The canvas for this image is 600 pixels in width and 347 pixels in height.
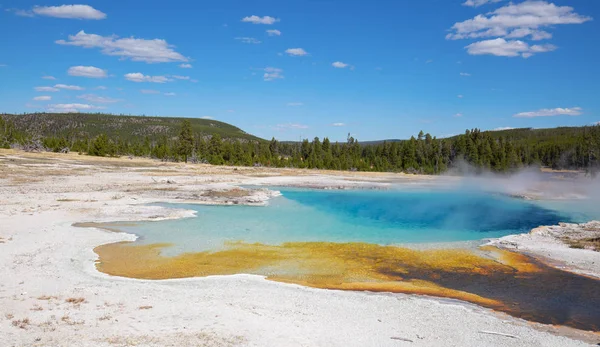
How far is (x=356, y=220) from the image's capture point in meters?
30.1

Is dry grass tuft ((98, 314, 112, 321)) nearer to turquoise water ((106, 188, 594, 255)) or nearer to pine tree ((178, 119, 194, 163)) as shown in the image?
turquoise water ((106, 188, 594, 255))

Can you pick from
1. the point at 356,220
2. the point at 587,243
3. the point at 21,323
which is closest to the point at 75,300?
the point at 21,323

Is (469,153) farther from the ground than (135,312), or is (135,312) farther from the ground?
(469,153)

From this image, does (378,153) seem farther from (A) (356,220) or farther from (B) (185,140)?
(A) (356,220)

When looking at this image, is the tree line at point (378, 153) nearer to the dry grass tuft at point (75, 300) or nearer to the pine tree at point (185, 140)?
the pine tree at point (185, 140)

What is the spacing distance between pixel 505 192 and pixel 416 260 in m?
40.9

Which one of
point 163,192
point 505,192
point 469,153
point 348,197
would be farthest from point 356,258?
point 469,153

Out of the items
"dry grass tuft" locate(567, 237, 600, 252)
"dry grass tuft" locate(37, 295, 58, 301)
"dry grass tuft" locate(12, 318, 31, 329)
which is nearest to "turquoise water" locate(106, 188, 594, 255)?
"dry grass tuft" locate(567, 237, 600, 252)

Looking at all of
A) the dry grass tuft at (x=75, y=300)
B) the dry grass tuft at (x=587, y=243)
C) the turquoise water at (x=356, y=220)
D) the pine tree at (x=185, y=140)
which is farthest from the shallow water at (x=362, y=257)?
the pine tree at (x=185, y=140)

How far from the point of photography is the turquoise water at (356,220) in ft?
72.9

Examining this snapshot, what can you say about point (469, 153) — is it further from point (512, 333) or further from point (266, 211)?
point (512, 333)

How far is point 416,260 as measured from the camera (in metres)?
17.5

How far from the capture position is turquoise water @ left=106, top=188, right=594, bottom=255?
22.2 m

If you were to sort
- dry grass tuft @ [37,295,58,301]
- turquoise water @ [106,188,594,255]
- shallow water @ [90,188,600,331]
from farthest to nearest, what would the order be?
turquoise water @ [106,188,594,255] → shallow water @ [90,188,600,331] → dry grass tuft @ [37,295,58,301]
